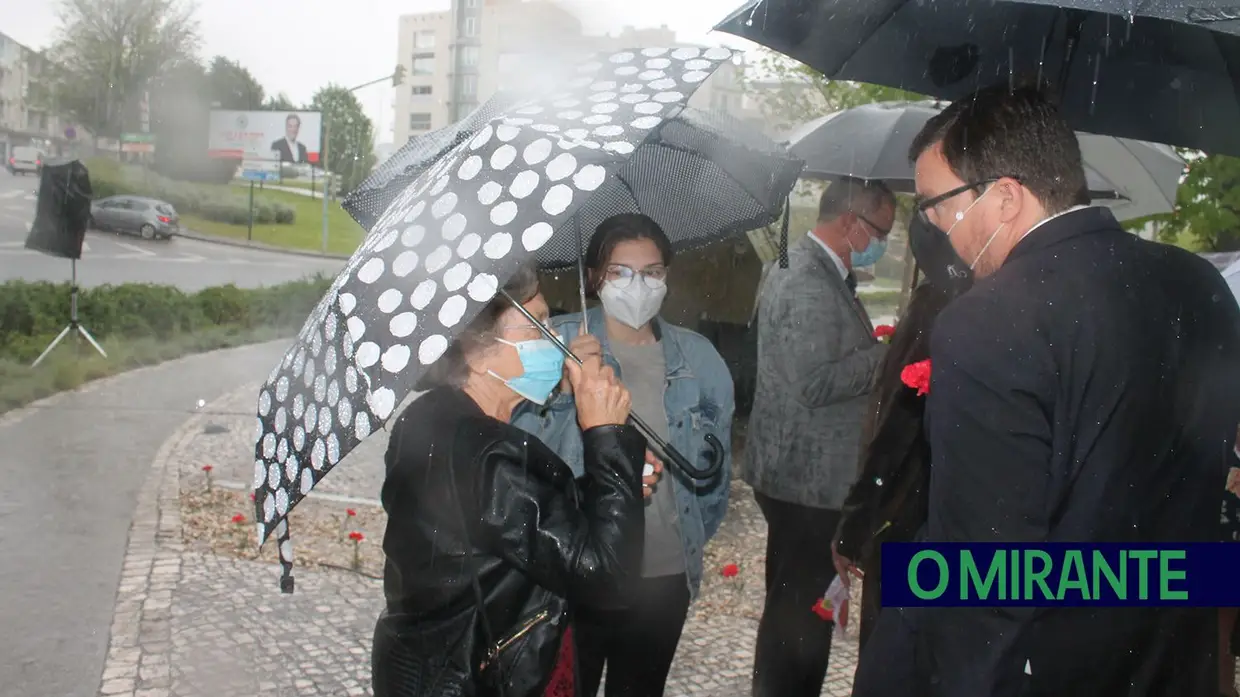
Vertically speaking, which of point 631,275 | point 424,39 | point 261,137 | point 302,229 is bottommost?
point 631,275

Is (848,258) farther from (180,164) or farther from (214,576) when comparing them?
(180,164)

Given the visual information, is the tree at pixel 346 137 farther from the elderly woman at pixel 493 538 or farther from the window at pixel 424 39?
the elderly woman at pixel 493 538

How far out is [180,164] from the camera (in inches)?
631

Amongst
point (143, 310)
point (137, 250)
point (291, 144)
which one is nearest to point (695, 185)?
point (143, 310)

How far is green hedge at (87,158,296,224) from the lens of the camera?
44.3 feet

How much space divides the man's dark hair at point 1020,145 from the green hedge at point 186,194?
12.4m

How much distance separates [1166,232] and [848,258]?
6.52 meters

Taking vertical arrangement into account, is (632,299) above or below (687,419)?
above

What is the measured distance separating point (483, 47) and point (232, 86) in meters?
11.9

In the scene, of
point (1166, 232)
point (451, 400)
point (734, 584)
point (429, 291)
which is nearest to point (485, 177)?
point (429, 291)

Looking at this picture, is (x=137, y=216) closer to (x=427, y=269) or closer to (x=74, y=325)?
(x=74, y=325)

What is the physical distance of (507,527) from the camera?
204cm

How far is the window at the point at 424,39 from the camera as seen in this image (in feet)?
33.5

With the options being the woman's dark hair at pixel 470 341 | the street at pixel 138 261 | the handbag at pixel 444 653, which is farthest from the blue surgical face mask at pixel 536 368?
the street at pixel 138 261
